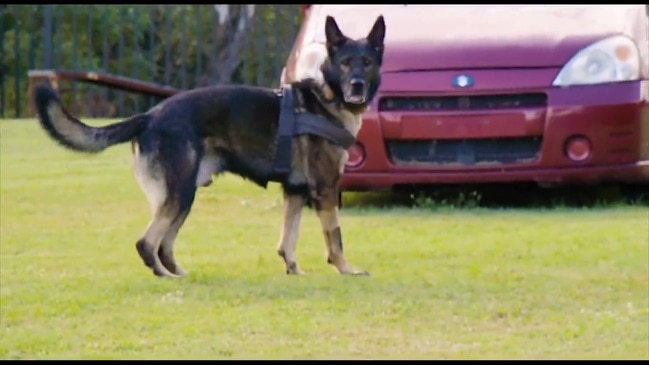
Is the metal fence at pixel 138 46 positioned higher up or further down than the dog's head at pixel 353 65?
further down

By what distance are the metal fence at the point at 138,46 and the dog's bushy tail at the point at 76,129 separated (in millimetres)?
10312

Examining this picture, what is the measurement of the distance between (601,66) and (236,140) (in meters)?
3.22

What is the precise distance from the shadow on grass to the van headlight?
900 millimetres

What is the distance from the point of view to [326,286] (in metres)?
8.65

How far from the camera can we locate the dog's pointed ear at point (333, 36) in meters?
9.33

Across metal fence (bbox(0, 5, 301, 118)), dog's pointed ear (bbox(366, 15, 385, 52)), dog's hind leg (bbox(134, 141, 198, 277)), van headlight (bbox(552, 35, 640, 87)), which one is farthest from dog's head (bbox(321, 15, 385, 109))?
metal fence (bbox(0, 5, 301, 118))

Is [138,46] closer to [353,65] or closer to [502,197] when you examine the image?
[502,197]

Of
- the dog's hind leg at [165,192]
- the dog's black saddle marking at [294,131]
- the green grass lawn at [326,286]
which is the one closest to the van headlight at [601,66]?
the green grass lawn at [326,286]

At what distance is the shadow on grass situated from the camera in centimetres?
1210

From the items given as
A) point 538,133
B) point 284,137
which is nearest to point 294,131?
point 284,137

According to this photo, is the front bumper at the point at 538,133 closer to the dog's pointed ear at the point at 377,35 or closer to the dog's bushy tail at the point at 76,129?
the dog's pointed ear at the point at 377,35

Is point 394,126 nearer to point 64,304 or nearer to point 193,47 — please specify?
point 64,304

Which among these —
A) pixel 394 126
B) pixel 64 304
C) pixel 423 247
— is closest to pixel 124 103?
pixel 394 126

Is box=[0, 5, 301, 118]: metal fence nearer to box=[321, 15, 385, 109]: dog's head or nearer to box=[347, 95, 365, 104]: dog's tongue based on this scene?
box=[321, 15, 385, 109]: dog's head
